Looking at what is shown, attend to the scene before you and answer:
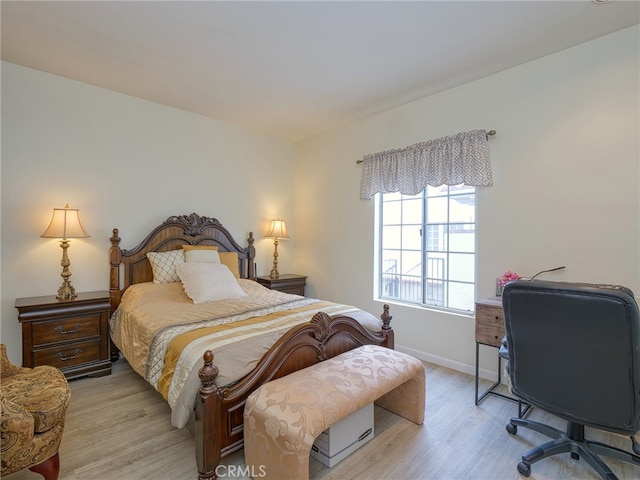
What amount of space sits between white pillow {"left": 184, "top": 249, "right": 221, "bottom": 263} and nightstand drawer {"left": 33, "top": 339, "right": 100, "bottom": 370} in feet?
3.59

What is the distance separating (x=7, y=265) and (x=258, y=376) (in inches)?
105

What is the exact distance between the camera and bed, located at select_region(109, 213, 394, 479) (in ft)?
5.48

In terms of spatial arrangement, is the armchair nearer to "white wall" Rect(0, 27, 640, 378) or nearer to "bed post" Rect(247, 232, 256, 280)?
"white wall" Rect(0, 27, 640, 378)

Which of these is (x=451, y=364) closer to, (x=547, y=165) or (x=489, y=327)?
(x=489, y=327)

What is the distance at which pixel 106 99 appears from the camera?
10.7 ft

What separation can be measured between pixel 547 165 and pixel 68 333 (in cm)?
431

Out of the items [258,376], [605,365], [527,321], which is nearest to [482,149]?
[527,321]

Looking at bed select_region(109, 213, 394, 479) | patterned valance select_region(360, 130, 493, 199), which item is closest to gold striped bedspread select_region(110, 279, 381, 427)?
bed select_region(109, 213, 394, 479)

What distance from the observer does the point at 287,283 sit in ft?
14.2

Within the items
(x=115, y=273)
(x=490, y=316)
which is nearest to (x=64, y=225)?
(x=115, y=273)

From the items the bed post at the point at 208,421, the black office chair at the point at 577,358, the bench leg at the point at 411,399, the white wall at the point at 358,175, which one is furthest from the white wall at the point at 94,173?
the black office chair at the point at 577,358

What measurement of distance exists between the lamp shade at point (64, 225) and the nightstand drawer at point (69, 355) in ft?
3.17

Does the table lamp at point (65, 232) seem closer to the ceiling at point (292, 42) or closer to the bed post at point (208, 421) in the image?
the ceiling at point (292, 42)

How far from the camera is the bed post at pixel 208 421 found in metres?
1.60
